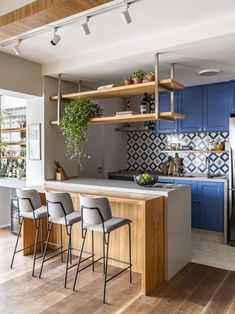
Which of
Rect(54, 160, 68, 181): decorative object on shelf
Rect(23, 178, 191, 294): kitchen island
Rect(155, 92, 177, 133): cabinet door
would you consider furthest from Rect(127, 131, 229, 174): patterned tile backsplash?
Rect(54, 160, 68, 181): decorative object on shelf

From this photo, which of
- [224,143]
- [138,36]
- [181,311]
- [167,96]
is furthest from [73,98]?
[181,311]

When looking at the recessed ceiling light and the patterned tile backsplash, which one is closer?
the recessed ceiling light

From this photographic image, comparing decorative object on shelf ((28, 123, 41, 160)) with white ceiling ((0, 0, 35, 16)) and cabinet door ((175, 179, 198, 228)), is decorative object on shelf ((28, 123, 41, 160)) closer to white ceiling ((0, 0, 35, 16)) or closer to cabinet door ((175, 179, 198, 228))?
white ceiling ((0, 0, 35, 16))

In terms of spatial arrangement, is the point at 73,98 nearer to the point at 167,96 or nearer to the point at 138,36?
the point at 138,36

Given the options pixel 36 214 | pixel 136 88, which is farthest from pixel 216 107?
pixel 36 214

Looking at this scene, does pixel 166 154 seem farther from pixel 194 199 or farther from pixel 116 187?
pixel 116 187

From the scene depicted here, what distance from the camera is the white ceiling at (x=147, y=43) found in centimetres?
245

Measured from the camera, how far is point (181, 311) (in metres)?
2.36

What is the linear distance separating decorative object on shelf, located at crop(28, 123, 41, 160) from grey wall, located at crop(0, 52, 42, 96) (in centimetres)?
49

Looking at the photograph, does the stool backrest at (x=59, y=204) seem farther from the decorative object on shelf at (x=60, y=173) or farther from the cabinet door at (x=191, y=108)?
the cabinet door at (x=191, y=108)

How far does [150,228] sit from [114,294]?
70 cm

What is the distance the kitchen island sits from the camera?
271 cm

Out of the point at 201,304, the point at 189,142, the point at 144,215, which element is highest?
the point at 189,142

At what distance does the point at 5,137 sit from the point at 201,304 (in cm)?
437
